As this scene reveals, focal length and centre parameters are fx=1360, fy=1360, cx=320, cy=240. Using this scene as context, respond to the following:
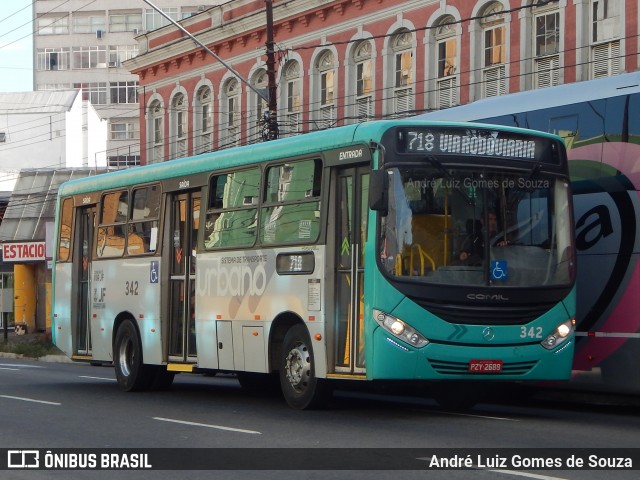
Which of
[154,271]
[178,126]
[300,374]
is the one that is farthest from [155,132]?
[300,374]

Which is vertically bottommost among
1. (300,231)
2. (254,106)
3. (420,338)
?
(420,338)

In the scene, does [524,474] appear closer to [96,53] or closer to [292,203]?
[292,203]

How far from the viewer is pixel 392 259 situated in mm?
13930

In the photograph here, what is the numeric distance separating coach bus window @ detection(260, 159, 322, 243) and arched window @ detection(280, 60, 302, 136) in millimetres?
25455

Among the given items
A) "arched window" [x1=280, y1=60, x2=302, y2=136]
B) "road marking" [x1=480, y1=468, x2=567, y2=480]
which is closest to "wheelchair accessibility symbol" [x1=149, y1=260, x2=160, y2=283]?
"road marking" [x1=480, y1=468, x2=567, y2=480]

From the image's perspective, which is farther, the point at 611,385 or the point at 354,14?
the point at 354,14

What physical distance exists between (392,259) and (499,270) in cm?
115

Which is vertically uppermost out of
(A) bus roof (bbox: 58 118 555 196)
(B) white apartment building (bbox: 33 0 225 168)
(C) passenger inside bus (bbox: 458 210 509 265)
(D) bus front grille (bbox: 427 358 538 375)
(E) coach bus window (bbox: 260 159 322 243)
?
(B) white apartment building (bbox: 33 0 225 168)

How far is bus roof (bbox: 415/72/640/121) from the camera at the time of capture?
15969 mm

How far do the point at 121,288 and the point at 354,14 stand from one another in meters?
20.4

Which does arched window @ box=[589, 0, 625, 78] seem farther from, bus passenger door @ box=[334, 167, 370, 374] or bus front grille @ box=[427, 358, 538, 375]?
bus front grille @ box=[427, 358, 538, 375]

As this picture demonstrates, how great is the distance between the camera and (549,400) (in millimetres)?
18875

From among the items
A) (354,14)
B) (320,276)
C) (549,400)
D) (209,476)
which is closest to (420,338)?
(320,276)

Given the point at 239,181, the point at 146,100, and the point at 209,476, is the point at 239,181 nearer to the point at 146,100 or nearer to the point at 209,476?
the point at 209,476
